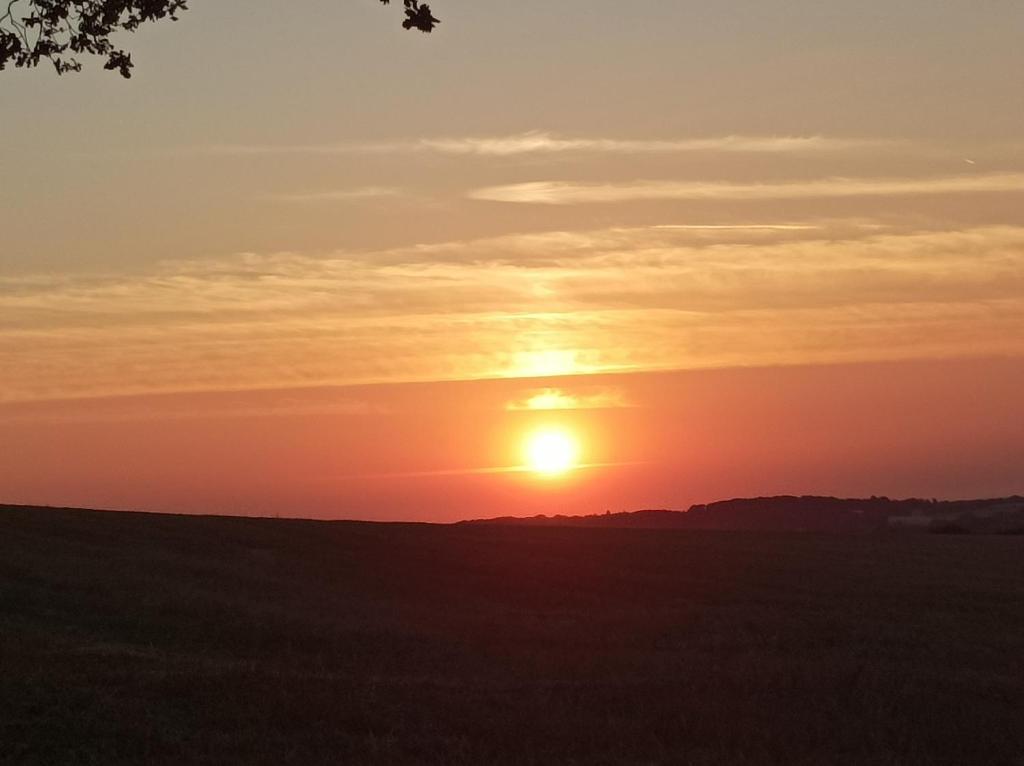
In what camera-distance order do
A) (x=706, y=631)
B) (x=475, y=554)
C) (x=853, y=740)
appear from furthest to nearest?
(x=475, y=554), (x=706, y=631), (x=853, y=740)

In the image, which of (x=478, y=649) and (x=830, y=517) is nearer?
(x=478, y=649)

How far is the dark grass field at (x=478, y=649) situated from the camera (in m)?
16.1

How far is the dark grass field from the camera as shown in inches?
634

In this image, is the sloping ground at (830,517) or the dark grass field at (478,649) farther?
the sloping ground at (830,517)

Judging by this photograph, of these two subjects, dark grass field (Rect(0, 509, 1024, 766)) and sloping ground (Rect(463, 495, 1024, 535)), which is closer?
dark grass field (Rect(0, 509, 1024, 766))

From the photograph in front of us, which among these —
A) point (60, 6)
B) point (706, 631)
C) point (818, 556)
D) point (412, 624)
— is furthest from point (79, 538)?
point (818, 556)

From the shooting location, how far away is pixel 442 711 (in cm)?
1733

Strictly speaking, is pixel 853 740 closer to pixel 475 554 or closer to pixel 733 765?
pixel 733 765

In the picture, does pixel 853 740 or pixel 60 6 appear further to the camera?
pixel 60 6

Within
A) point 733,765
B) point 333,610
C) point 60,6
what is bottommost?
point 733,765

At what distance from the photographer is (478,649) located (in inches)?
983

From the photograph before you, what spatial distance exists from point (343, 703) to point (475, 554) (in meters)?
24.0

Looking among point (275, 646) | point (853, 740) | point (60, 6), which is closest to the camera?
point (853, 740)

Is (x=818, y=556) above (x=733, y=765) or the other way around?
above
